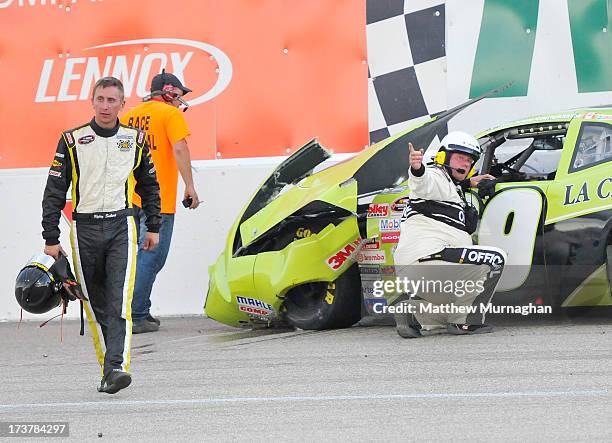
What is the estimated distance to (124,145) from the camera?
20.3ft

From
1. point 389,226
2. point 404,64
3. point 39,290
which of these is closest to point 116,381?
point 39,290

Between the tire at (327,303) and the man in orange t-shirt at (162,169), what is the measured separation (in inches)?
49.4

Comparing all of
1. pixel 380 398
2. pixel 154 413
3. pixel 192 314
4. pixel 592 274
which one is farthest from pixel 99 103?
pixel 192 314

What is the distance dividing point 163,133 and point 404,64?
7.18 ft

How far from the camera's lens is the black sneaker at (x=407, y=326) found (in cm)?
755

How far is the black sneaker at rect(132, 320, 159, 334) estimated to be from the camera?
9.10 meters

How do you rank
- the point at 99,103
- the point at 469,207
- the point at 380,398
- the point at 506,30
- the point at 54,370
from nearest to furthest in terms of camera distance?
the point at 380,398
the point at 99,103
the point at 54,370
the point at 469,207
the point at 506,30

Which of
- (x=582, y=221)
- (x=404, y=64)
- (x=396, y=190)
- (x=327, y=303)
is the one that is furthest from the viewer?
(x=404, y=64)

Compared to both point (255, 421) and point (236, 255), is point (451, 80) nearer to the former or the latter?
point (236, 255)

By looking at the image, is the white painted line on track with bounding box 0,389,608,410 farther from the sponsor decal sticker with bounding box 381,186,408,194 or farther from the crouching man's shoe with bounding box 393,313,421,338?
the sponsor decal sticker with bounding box 381,186,408,194

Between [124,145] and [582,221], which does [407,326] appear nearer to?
[582,221]

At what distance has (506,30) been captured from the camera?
32.4ft

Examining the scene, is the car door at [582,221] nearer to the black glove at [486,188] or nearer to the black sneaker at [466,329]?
the black glove at [486,188]

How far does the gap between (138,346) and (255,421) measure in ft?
11.0
